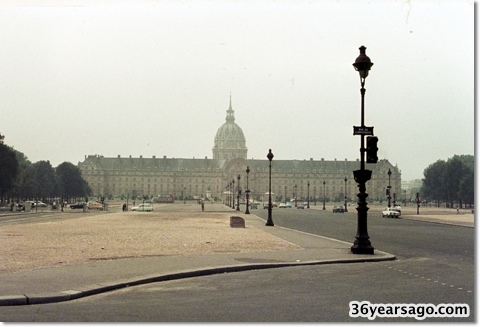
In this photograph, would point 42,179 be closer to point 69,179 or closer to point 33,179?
point 33,179

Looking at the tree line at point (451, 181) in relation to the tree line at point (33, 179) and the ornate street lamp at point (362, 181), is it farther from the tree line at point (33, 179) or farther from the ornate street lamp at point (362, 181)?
the ornate street lamp at point (362, 181)

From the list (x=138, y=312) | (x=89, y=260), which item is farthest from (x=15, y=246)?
(x=138, y=312)

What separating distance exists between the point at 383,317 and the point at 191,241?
55.6 feet

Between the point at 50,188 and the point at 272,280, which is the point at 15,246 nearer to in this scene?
the point at 272,280

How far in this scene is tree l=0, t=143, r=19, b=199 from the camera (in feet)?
281

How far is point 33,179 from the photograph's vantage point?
4783 inches

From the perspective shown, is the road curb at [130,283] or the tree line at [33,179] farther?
the tree line at [33,179]

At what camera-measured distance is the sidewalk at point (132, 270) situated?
467 inches

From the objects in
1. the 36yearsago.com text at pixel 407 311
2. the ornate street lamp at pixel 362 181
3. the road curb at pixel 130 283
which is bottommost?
the road curb at pixel 130 283

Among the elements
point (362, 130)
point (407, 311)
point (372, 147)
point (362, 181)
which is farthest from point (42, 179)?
point (407, 311)

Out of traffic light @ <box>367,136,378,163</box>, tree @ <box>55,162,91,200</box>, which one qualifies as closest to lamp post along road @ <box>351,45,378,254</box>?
traffic light @ <box>367,136,378,163</box>

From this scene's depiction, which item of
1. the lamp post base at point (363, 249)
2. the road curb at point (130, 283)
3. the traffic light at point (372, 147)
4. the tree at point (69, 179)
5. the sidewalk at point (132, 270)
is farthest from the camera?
the tree at point (69, 179)

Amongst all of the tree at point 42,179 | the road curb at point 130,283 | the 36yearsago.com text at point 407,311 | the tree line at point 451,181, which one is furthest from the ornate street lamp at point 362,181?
the tree line at point 451,181

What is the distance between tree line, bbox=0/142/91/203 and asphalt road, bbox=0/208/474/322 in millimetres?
77110
